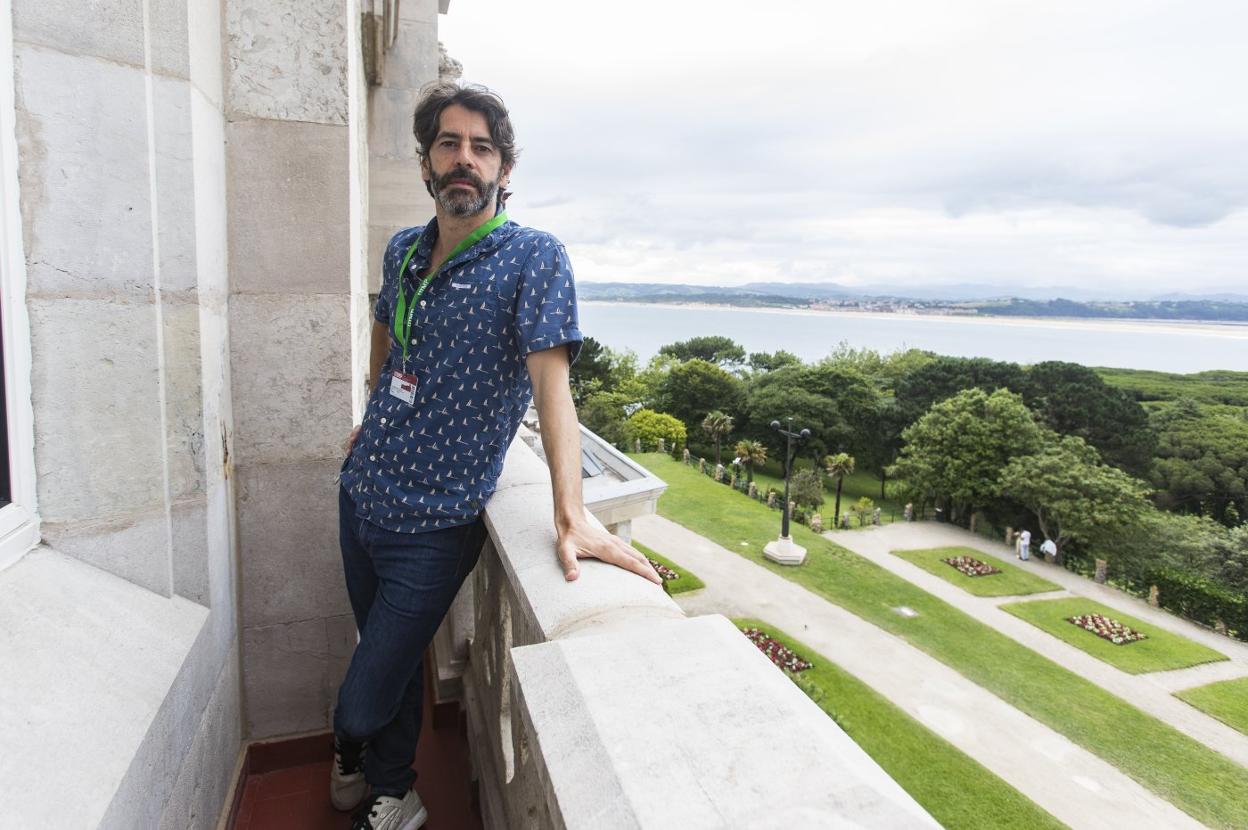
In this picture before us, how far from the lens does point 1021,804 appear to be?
12.6 metres

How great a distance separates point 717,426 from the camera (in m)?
42.8

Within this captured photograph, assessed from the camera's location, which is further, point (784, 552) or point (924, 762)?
point (784, 552)

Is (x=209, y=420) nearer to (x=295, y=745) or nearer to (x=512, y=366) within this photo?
(x=512, y=366)

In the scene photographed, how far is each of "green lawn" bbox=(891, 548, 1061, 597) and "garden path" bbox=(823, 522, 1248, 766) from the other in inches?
16.6

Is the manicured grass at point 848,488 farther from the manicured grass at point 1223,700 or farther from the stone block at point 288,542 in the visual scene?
the stone block at point 288,542

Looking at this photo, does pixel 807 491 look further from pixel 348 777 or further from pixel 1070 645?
pixel 348 777

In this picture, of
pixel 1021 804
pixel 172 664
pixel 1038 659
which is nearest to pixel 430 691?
pixel 172 664

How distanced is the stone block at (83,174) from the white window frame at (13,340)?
0.07 ft

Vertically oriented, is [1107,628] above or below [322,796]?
below

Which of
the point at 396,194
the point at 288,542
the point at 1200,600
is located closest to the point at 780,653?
the point at 396,194

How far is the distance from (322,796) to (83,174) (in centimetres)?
202

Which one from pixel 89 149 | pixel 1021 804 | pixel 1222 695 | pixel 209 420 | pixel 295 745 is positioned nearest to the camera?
pixel 89 149

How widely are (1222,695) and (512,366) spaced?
2428 centimetres

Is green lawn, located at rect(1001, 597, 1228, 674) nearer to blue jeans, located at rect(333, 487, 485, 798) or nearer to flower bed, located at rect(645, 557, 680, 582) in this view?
flower bed, located at rect(645, 557, 680, 582)
